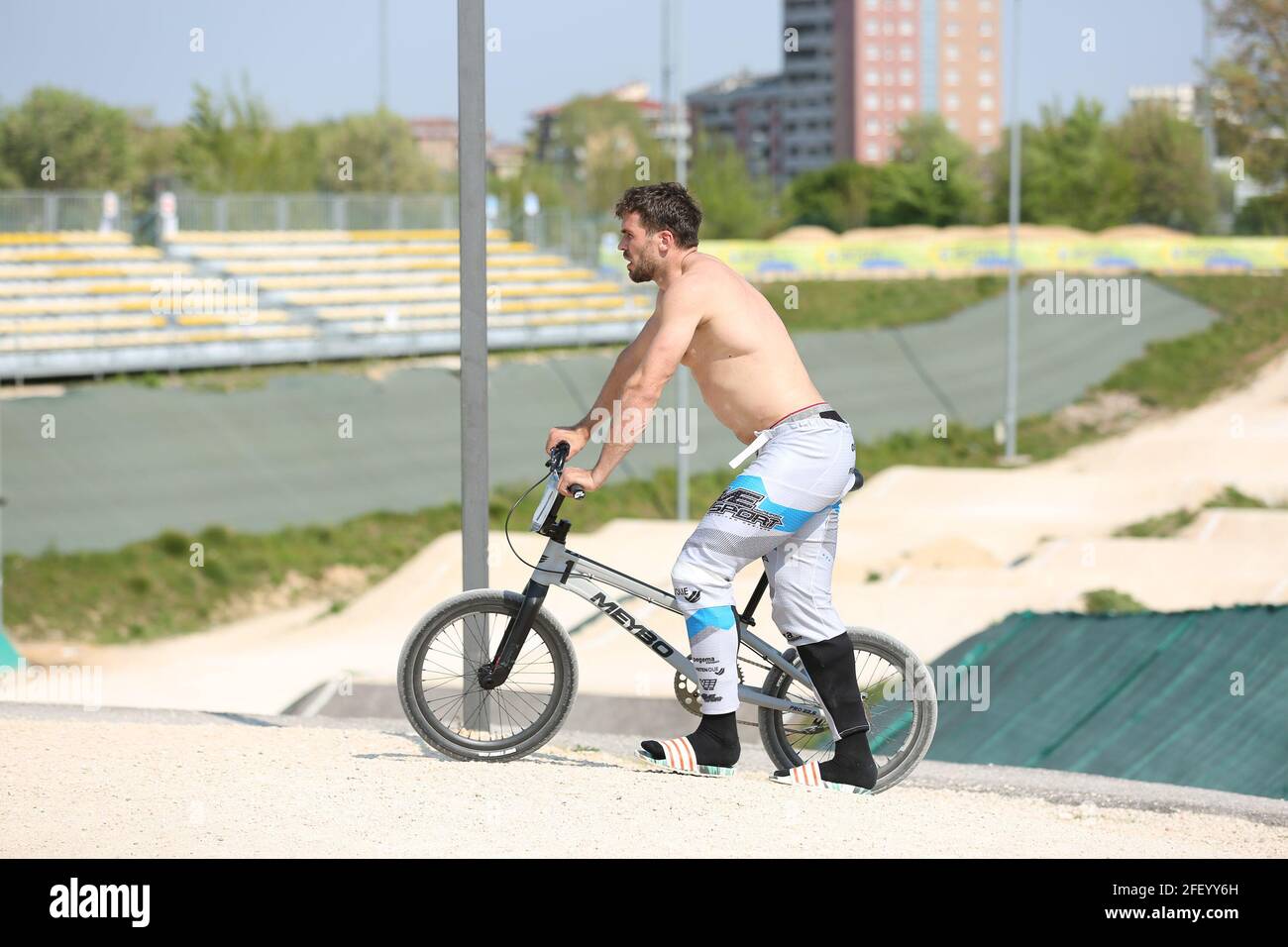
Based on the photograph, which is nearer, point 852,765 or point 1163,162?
point 852,765

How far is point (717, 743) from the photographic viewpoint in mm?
5184

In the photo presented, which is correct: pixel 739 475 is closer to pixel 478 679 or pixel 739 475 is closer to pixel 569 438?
pixel 569 438

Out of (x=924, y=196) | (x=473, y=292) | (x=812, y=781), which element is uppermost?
(x=924, y=196)

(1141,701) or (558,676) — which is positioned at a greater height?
(558,676)

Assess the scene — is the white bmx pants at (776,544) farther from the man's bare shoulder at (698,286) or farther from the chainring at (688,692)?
the man's bare shoulder at (698,286)

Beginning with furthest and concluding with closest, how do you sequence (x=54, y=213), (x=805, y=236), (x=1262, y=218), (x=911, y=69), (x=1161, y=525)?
(x=911, y=69) < (x=1262, y=218) < (x=805, y=236) < (x=54, y=213) < (x=1161, y=525)

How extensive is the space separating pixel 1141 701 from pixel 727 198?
54.9m

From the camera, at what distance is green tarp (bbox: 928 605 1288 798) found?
24.3 feet

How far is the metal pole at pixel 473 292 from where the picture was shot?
6.03 meters

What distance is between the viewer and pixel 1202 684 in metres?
8.55

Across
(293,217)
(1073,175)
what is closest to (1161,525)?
(293,217)

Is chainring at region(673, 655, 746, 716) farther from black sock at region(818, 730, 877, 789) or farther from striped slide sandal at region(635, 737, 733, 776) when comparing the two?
black sock at region(818, 730, 877, 789)
